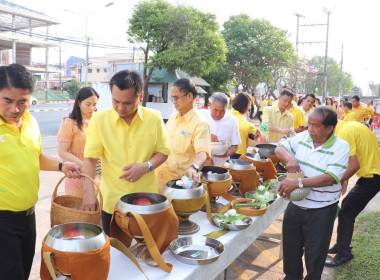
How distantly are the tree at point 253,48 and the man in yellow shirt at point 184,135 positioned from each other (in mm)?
19238

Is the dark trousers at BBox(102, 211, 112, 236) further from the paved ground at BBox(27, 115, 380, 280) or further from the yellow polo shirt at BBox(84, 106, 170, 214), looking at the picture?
the paved ground at BBox(27, 115, 380, 280)

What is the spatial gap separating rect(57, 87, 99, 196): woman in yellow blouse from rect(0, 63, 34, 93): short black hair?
1.25 metres

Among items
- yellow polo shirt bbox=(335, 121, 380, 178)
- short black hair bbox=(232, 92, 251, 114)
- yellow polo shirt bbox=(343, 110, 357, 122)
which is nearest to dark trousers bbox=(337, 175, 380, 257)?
yellow polo shirt bbox=(335, 121, 380, 178)

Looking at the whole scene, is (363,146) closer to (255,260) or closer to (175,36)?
(255,260)

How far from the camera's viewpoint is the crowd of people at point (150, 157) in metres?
1.71

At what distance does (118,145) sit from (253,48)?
20.8 metres

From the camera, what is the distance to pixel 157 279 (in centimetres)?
160

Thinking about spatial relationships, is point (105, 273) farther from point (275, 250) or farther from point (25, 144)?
point (275, 250)

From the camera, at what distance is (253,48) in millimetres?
21562

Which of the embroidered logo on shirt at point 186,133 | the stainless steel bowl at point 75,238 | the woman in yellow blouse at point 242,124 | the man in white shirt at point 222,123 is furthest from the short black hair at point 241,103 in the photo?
the stainless steel bowl at point 75,238

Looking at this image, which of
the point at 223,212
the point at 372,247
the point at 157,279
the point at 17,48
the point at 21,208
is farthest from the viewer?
the point at 17,48

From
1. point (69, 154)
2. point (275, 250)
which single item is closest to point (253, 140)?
point (275, 250)

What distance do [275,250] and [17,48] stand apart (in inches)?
1522

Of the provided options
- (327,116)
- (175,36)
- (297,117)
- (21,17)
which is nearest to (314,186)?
(327,116)
